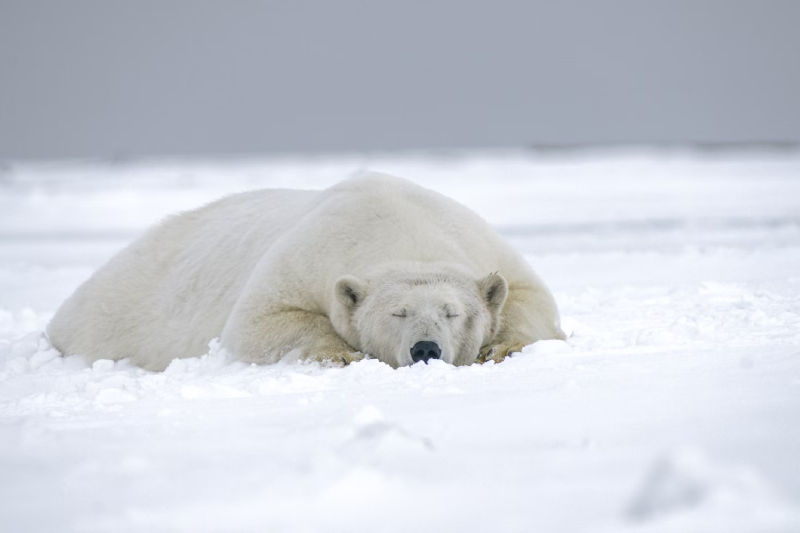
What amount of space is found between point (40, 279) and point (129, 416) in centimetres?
810

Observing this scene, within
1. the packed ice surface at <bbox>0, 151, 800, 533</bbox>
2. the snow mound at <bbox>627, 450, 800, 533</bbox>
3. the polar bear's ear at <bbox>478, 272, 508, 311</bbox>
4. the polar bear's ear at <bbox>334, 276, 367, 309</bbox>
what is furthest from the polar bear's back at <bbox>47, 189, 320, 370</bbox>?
the snow mound at <bbox>627, 450, 800, 533</bbox>

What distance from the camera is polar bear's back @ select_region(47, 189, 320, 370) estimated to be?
548 centimetres

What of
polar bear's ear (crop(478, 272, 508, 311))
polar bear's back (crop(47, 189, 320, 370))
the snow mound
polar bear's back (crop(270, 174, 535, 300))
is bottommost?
polar bear's back (crop(47, 189, 320, 370))

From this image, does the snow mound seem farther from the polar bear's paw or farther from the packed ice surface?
the polar bear's paw

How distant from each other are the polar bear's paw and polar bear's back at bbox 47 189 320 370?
4.91 ft

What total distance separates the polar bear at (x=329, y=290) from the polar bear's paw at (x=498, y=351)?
10mm

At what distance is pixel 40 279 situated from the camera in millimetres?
10469

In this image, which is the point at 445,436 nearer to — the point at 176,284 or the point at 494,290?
the point at 494,290

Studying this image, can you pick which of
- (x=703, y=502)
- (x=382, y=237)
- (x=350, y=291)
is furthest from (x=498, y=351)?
(x=703, y=502)

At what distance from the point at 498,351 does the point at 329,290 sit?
0.95 meters

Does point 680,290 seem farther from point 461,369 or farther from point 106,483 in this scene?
point 106,483

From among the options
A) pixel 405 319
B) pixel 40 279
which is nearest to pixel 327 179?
pixel 40 279

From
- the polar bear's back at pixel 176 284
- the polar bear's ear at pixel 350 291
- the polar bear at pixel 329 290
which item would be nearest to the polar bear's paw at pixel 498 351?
the polar bear at pixel 329 290

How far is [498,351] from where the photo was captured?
4469 millimetres
